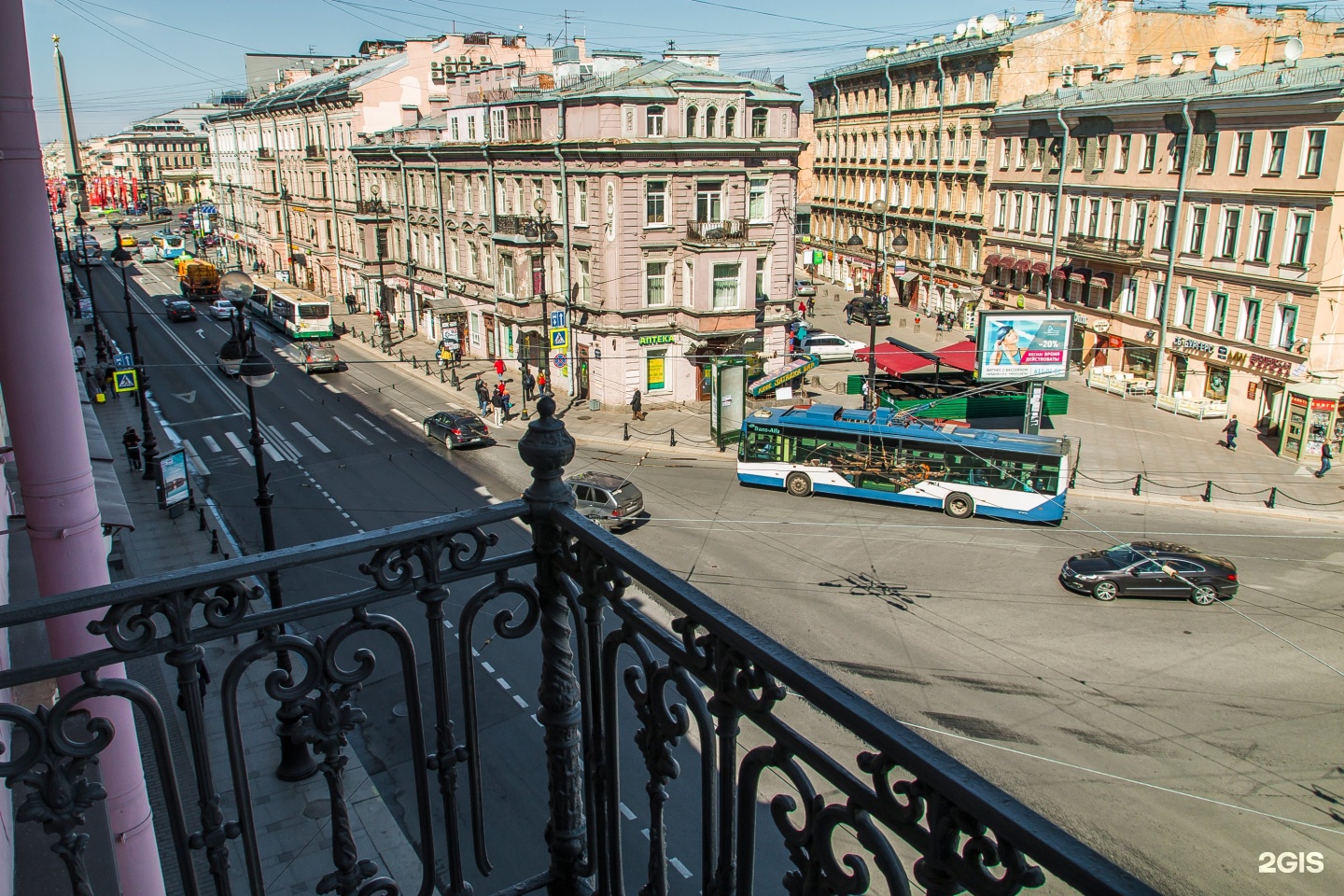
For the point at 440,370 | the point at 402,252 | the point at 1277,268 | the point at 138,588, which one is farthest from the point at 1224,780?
the point at 402,252

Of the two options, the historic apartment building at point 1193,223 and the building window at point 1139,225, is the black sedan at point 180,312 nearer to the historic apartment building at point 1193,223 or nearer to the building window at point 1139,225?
the historic apartment building at point 1193,223

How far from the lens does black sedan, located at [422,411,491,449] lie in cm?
2897

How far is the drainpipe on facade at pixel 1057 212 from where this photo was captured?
131 feet

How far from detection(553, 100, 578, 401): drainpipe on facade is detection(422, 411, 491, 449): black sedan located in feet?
21.1

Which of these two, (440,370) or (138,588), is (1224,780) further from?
(440,370)

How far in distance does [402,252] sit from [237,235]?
39.4 meters

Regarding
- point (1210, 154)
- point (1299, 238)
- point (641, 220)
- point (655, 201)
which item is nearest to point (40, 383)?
point (641, 220)

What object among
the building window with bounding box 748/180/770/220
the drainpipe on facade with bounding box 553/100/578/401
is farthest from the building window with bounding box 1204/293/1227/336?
the drainpipe on facade with bounding box 553/100/578/401

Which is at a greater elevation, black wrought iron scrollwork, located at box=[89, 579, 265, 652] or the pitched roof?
the pitched roof

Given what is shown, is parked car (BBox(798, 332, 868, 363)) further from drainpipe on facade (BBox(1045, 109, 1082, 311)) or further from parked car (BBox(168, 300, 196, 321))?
parked car (BBox(168, 300, 196, 321))

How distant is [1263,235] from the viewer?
101 ft

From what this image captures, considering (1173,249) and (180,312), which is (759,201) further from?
(180,312)

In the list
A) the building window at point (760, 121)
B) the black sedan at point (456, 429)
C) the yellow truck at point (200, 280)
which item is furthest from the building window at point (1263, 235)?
the yellow truck at point (200, 280)

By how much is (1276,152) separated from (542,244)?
990 inches
